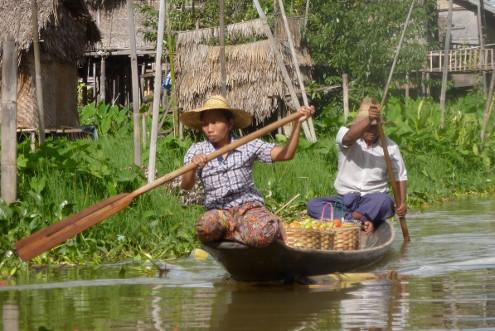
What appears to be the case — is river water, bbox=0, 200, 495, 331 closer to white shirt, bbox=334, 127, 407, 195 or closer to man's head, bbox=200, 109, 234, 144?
white shirt, bbox=334, 127, 407, 195

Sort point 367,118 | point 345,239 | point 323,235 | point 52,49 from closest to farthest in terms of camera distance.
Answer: point 323,235
point 345,239
point 367,118
point 52,49

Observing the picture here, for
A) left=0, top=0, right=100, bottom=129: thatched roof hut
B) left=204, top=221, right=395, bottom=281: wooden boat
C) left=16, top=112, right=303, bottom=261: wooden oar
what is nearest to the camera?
left=204, top=221, right=395, bottom=281: wooden boat

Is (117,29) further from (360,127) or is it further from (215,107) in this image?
(215,107)

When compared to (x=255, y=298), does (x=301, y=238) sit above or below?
above

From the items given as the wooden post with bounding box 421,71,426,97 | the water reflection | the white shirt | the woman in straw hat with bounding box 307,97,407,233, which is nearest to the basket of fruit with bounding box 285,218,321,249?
the woman in straw hat with bounding box 307,97,407,233

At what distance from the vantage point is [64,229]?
6.89m

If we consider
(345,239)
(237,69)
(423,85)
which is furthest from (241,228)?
(423,85)

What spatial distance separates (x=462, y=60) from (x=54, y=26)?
17482 millimetres

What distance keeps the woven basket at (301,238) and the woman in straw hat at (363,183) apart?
1066mm

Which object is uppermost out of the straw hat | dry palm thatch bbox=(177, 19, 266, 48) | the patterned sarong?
dry palm thatch bbox=(177, 19, 266, 48)

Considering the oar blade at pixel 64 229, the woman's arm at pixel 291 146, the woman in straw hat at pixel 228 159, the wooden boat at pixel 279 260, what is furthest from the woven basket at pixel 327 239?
the oar blade at pixel 64 229

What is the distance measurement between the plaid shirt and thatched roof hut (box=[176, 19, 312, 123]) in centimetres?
1169

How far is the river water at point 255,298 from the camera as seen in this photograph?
5.47 metres

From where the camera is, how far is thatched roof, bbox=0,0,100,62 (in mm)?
16719
